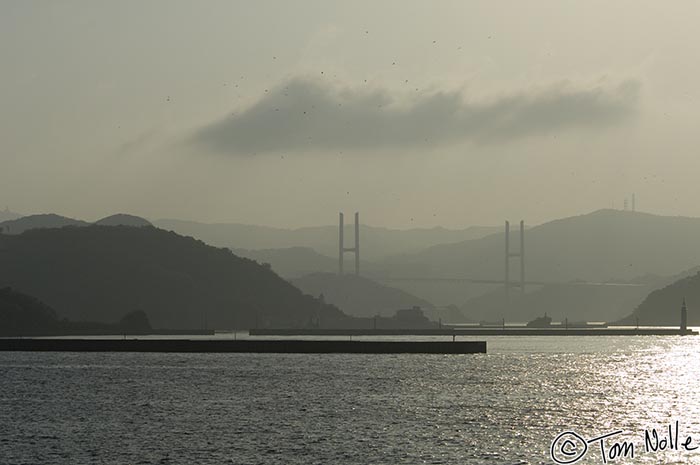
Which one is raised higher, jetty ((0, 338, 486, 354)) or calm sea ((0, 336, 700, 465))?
jetty ((0, 338, 486, 354))

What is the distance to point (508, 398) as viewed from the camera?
9381cm

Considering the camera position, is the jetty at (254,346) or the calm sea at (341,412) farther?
the jetty at (254,346)

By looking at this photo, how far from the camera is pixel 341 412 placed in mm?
83812

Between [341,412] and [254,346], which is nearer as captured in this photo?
A: [341,412]

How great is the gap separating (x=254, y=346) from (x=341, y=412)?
92323 millimetres

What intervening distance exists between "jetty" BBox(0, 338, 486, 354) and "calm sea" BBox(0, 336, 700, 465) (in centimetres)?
2849

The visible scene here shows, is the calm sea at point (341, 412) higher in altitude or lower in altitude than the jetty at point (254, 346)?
lower

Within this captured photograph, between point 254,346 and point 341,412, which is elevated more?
point 254,346

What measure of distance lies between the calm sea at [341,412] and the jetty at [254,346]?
1122 inches

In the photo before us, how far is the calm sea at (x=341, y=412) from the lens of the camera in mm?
62156

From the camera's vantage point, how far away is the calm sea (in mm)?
62156

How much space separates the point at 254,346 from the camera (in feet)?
575

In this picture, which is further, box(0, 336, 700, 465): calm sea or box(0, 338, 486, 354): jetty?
box(0, 338, 486, 354): jetty

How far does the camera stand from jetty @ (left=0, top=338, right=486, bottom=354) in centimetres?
17250
